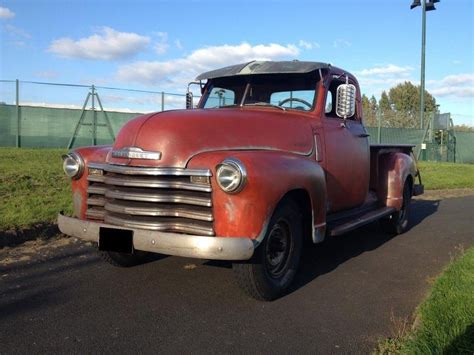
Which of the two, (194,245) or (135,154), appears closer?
(194,245)

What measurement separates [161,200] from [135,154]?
498mm

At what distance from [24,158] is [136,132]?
846 cm

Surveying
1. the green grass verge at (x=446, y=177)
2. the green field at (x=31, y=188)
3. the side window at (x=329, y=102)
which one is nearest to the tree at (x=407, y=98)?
the green grass verge at (x=446, y=177)

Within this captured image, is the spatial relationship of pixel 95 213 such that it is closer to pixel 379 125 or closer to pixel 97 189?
pixel 97 189

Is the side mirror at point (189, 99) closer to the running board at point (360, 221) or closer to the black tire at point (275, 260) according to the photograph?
the running board at point (360, 221)

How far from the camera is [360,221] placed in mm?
5727

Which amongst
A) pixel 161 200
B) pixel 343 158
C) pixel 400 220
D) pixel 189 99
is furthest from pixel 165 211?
pixel 400 220

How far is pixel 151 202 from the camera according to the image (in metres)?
4.09

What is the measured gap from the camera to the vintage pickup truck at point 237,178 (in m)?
3.88

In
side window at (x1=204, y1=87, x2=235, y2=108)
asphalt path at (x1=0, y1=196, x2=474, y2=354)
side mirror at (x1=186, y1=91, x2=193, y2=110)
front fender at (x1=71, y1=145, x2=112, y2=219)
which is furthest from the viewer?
side mirror at (x1=186, y1=91, x2=193, y2=110)

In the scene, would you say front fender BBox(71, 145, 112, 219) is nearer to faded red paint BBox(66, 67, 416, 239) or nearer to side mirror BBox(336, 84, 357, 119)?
faded red paint BBox(66, 67, 416, 239)

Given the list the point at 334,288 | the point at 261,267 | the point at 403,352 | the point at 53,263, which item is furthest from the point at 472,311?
the point at 53,263

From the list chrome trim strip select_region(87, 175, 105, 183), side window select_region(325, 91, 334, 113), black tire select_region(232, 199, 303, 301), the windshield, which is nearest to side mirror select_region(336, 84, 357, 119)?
side window select_region(325, 91, 334, 113)

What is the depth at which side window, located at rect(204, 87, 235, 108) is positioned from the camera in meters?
5.81
